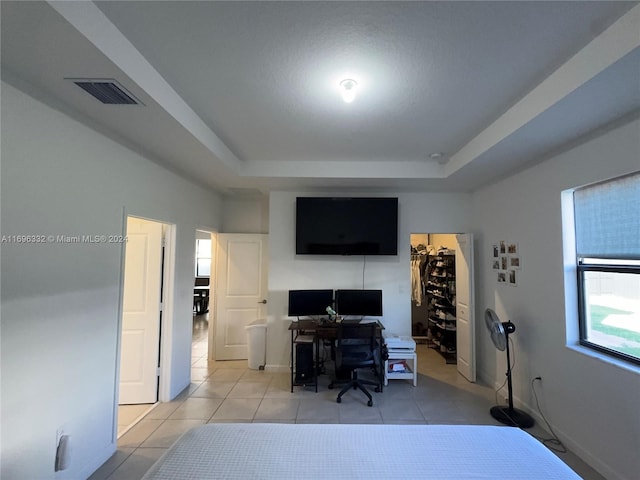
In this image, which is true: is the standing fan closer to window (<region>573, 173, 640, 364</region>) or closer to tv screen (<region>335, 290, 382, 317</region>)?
window (<region>573, 173, 640, 364</region>)

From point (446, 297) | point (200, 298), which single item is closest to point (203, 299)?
point (200, 298)

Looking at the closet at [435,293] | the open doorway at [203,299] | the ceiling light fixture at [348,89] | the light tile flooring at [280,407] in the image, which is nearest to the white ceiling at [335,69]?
the ceiling light fixture at [348,89]

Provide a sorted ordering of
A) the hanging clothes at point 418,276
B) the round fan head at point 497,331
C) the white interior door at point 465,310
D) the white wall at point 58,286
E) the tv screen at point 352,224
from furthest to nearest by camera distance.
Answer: the hanging clothes at point 418,276 → the tv screen at point 352,224 → the white interior door at point 465,310 → the round fan head at point 497,331 → the white wall at point 58,286

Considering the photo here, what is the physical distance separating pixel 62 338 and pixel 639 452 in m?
3.86

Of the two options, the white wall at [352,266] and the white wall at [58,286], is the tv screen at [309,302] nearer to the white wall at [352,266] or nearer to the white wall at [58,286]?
the white wall at [352,266]

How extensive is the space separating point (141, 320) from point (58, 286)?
154cm

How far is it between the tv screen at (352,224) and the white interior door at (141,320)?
1925mm

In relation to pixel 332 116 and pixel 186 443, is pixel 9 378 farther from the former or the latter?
pixel 332 116

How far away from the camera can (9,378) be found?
1.56 meters

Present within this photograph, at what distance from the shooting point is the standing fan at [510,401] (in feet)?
9.18

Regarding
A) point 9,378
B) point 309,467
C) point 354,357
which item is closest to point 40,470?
point 9,378

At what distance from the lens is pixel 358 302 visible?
3.94 metres

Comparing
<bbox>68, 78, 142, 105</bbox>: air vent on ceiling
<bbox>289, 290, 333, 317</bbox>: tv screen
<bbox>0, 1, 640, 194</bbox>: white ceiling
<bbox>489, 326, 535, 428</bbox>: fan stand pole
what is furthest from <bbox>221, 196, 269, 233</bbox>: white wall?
<bbox>489, 326, 535, 428</bbox>: fan stand pole

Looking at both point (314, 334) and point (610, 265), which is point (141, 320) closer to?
point (314, 334)
